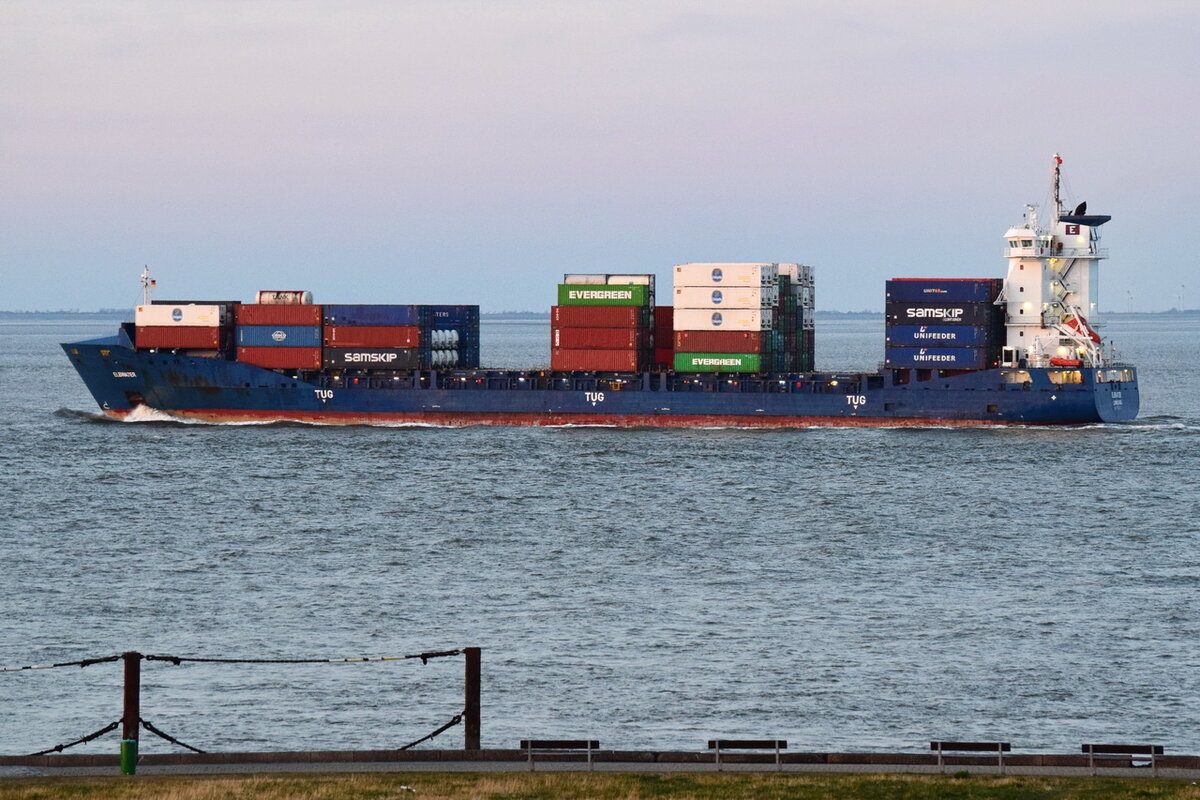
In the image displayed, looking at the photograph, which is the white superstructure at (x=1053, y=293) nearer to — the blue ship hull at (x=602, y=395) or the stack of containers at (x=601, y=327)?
the blue ship hull at (x=602, y=395)

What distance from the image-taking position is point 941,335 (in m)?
90.4

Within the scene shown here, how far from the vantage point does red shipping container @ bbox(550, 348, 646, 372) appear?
97.6 m

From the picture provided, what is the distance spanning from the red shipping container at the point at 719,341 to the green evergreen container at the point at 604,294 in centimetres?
340

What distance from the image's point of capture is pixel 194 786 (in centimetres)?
2414

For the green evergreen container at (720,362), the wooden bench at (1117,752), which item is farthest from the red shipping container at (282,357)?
the wooden bench at (1117,752)

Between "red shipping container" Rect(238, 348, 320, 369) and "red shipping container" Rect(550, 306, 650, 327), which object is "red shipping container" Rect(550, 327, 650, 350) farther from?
"red shipping container" Rect(238, 348, 320, 369)

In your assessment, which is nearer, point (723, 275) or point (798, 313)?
point (723, 275)

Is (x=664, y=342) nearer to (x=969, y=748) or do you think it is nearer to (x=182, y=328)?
(x=182, y=328)

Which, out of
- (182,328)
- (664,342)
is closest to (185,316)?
(182,328)

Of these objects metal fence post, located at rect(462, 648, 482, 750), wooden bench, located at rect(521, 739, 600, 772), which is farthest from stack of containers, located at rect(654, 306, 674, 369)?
wooden bench, located at rect(521, 739, 600, 772)

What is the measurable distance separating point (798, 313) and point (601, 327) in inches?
508

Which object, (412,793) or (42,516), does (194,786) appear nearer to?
A: (412,793)

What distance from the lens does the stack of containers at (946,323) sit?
89.7 meters

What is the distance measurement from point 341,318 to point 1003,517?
48.6m
